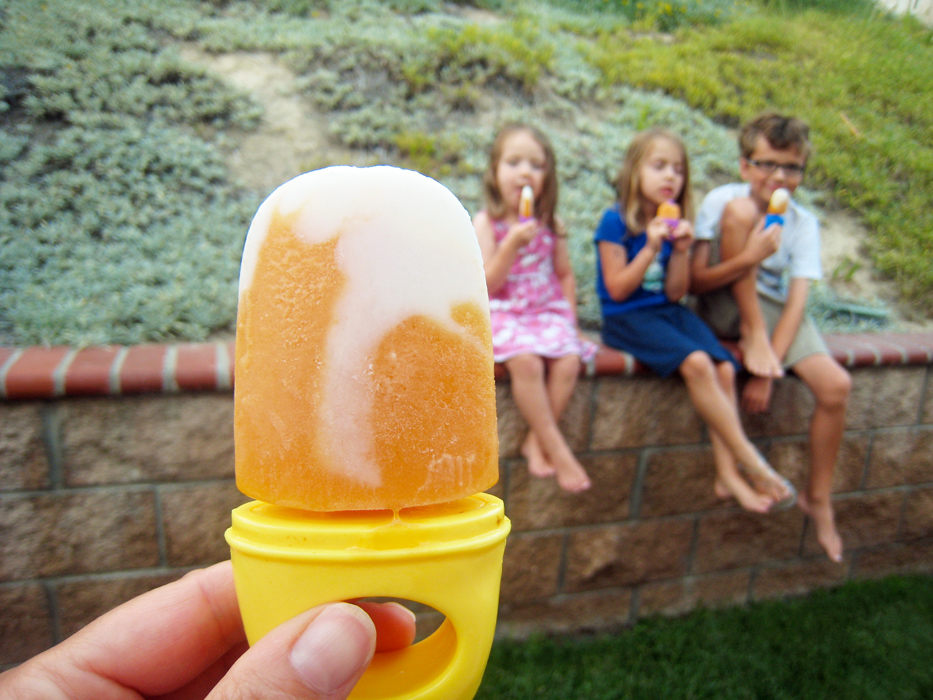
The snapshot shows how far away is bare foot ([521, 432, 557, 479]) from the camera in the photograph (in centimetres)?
231

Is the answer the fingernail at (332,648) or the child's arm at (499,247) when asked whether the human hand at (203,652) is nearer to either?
the fingernail at (332,648)

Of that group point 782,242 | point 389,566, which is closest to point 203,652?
point 389,566

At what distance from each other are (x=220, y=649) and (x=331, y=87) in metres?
3.59

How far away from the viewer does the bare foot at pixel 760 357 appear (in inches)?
102

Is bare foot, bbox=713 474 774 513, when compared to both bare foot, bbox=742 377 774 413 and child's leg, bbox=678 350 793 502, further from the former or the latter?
bare foot, bbox=742 377 774 413

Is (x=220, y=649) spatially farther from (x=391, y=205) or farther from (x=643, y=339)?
(x=643, y=339)

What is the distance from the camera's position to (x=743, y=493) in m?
2.45

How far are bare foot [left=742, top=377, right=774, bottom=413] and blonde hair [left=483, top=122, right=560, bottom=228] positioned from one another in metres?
1.06

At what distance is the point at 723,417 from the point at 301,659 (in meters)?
2.04

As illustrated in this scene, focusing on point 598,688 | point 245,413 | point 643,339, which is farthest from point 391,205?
point 598,688

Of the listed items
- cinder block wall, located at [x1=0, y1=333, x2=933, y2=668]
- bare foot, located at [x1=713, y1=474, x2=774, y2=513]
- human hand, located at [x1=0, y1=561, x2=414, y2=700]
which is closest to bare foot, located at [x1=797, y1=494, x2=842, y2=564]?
cinder block wall, located at [x1=0, y1=333, x2=933, y2=668]

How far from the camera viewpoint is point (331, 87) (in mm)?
4031

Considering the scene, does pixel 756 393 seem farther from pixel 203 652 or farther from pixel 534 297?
pixel 203 652

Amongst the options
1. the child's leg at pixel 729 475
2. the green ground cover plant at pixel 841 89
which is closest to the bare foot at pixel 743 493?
the child's leg at pixel 729 475
